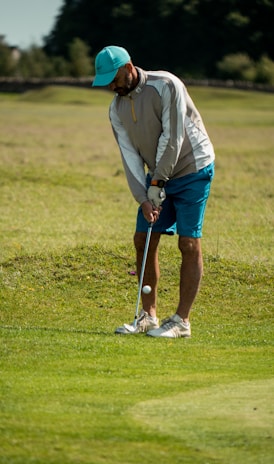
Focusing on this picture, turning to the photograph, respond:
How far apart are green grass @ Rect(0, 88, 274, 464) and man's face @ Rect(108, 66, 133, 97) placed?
73.0 inches

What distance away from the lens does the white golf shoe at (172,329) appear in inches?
333

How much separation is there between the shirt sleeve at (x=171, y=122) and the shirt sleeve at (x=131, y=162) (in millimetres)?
299

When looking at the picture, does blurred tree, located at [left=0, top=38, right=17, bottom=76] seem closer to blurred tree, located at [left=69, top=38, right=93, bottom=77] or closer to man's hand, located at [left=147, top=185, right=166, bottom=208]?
blurred tree, located at [left=69, top=38, right=93, bottom=77]

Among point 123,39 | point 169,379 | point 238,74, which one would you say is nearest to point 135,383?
point 169,379

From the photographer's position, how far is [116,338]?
8.18 meters

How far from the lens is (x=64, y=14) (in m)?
122

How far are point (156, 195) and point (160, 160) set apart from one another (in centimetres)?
27

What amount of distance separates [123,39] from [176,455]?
4144 inches

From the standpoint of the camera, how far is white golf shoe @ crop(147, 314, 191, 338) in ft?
27.7

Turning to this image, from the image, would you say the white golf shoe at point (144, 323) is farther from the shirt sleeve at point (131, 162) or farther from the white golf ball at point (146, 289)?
the shirt sleeve at point (131, 162)

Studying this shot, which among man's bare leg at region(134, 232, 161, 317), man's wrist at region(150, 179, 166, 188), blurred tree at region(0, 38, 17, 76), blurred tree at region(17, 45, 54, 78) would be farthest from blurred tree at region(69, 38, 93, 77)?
man's wrist at region(150, 179, 166, 188)

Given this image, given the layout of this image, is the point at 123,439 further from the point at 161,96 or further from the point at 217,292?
the point at 217,292

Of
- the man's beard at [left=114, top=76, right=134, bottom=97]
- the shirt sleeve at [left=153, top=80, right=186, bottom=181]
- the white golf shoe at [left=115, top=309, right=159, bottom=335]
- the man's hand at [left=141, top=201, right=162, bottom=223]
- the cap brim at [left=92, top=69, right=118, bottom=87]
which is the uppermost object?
the cap brim at [left=92, top=69, right=118, bottom=87]

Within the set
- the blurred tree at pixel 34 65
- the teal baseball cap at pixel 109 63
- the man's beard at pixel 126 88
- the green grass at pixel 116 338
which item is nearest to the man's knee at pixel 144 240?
the green grass at pixel 116 338
